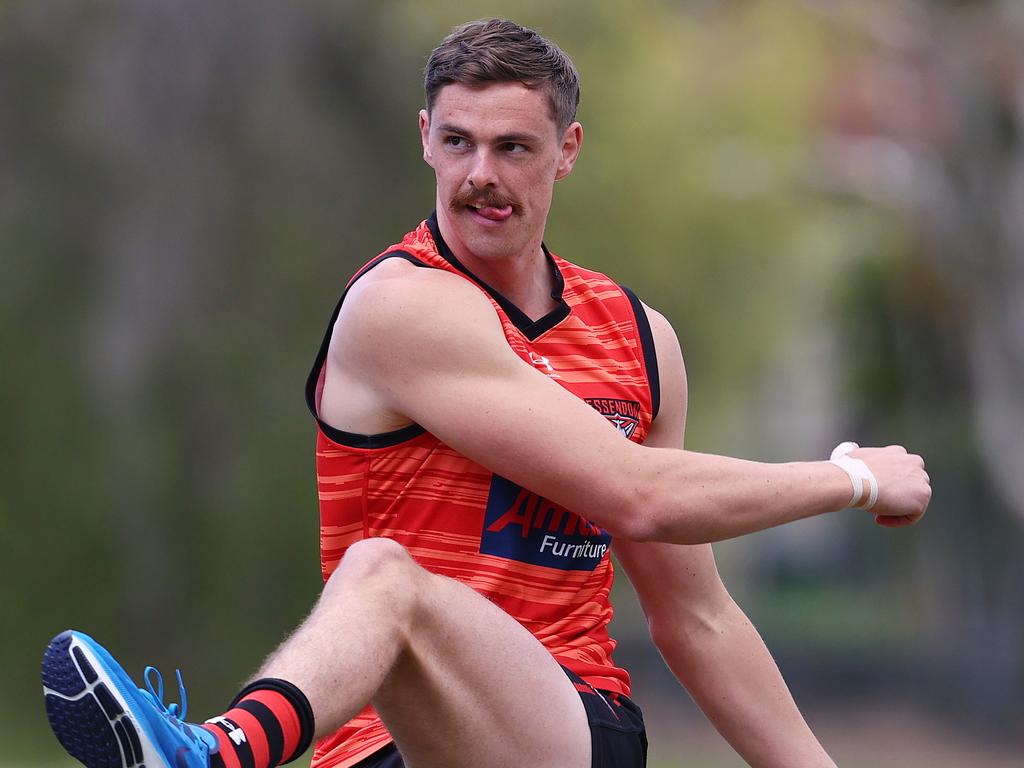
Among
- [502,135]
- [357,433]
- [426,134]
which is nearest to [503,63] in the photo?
[502,135]

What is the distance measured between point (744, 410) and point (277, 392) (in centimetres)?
840

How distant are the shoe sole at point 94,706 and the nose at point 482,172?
4.62ft

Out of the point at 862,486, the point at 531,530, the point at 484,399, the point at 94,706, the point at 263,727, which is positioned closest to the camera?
the point at 94,706

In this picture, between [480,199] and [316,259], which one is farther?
[316,259]

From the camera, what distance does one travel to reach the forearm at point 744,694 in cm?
423

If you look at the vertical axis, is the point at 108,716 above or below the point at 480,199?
below

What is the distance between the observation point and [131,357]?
1719 cm

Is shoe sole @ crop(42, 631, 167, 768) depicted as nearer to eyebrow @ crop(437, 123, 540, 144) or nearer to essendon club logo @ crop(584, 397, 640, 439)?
essendon club logo @ crop(584, 397, 640, 439)

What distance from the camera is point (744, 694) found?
14.0 ft

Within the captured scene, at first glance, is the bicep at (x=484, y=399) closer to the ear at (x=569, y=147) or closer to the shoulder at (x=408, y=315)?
the shoulder at (x=408, y=315)

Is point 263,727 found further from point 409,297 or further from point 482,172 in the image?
point 482,172

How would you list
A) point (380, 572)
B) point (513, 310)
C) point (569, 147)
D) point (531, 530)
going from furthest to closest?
point (569, 147), point (513, 310), point (531, 530), point (380, 572)

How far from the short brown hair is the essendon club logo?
26.0 inches

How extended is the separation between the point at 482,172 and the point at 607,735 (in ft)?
4.26
